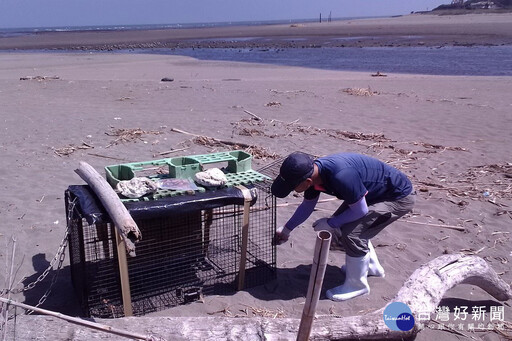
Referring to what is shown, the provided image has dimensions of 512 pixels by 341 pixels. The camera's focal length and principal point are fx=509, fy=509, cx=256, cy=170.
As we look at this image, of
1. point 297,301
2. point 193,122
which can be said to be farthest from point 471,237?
point 193,122

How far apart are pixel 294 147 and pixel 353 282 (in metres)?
4.39

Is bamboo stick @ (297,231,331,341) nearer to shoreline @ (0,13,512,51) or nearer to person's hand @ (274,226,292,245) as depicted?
person's hand @ (274,226,292,245)

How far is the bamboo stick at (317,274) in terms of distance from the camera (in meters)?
2.45

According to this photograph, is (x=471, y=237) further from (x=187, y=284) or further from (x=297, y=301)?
(x=187, y=284)

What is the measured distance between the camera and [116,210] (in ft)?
10.7

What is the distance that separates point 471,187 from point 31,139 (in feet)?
22.4

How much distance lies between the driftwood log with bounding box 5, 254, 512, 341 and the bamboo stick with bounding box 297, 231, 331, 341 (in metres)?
0.43

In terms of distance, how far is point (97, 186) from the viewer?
3.58m

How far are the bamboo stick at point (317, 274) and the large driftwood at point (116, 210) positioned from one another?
1.17 meters

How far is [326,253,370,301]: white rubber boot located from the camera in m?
4.07

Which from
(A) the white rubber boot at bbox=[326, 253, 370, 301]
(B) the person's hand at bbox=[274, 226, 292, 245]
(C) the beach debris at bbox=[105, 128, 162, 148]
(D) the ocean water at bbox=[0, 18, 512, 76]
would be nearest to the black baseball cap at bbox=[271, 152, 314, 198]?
(B) the person's hand at bbox=[274, 226, 292, 245]

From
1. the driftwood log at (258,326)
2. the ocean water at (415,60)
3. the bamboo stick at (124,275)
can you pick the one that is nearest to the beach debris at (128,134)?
the bamboo stick at (124,275)

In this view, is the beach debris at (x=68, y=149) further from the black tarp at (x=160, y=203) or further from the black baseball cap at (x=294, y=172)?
the black baseball cap at (x=294, y=172)

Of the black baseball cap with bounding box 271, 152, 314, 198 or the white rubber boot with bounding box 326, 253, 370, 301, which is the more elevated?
the black baseball cap with bounding box 271, 152, 314, 198
